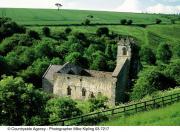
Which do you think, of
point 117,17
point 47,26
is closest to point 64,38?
point 47,26

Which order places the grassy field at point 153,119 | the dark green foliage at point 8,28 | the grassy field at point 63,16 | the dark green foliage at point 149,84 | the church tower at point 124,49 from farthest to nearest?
the grassy field at point 63,16 < the dark green foliage at point 8,28 < the church tower at point 124,49 < the dark green foliage at point 149,84 < the grassy field at point 153,119

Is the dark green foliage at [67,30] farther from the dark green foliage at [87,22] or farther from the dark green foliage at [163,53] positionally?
the dark green foliage at [163,53]

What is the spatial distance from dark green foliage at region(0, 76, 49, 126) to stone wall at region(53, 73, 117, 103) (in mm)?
26697

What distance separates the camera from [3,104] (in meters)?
26.1

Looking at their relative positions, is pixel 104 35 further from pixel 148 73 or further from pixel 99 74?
pixel 148 73

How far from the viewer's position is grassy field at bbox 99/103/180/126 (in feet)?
76.0

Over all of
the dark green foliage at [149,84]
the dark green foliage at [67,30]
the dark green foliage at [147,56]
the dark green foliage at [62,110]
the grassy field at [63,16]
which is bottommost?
the dark green foliage at [147,56]

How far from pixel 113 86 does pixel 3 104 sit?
2845cm

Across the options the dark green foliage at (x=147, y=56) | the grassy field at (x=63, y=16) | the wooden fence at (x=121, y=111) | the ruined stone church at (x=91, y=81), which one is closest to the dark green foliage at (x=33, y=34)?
the grassy field at (x=63, y=16)

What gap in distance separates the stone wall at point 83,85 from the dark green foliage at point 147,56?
1637 inches

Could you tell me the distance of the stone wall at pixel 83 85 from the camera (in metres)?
53.7

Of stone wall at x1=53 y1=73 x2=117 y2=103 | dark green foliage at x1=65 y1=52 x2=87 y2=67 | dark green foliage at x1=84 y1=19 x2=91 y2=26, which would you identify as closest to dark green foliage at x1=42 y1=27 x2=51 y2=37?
dark green foliage at x1=84 y1=19 x2=91 y2=26

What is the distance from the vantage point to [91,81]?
55.2m

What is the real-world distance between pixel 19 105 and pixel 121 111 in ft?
21.1
